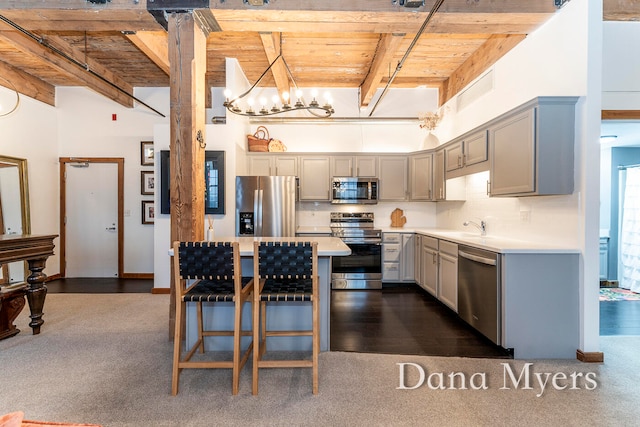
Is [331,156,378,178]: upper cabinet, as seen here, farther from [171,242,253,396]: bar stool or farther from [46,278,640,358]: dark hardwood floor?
[171,242,253,396]: bar stool

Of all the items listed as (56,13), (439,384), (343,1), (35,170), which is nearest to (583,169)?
(439,384)

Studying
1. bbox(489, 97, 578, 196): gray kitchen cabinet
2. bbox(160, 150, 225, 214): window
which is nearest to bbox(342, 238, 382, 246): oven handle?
bbox(160, 150, 225, 214): window

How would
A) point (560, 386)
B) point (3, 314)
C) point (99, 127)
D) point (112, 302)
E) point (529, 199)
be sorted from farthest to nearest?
point (99, 127)
point (112, 302)
point (529, 199)
point (3, 314)
point (560, 386)

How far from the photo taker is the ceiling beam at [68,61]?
3.56 meters

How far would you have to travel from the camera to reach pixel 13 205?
15.6 ft

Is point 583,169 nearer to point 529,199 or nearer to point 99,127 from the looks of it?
point 529,199

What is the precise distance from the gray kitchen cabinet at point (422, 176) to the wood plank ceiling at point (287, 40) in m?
1.11

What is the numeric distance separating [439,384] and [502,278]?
103cm

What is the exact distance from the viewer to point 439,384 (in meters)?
2.24

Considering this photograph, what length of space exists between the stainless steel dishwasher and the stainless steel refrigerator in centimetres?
232

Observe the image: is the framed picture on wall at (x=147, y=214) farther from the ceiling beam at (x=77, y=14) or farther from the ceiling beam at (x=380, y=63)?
the ceiling beam at (x=380, y=63)

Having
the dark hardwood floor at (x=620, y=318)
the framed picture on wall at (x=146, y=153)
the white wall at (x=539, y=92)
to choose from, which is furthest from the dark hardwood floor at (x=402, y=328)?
the framed picture on wall at (x=146, y=153)

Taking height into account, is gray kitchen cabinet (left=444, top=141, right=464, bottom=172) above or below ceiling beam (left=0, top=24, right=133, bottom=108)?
below

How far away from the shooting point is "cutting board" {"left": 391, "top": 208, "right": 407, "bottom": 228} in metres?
5.63
